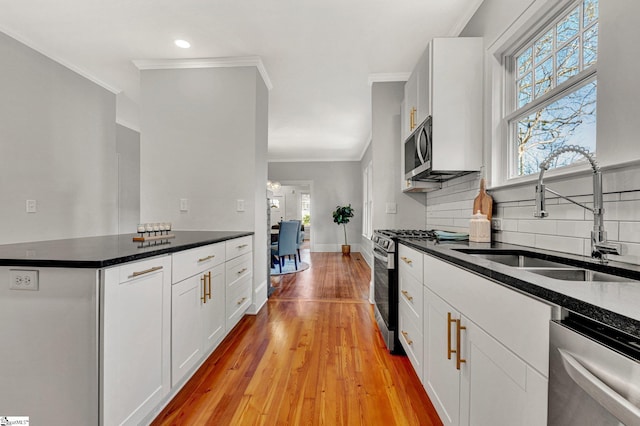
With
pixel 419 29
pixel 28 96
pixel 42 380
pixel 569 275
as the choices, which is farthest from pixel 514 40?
pixel 28 96

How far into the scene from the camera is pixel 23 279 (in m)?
1.11

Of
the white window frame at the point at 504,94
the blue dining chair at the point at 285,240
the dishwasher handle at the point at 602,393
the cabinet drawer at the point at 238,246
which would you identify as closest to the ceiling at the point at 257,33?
the white window frame at the point at 504,94

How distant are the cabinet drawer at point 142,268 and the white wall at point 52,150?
2.26m

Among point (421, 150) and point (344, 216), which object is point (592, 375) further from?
point (344, 216)

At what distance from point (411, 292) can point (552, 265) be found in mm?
809

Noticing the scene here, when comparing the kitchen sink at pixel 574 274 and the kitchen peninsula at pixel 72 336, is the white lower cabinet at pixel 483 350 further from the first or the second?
the kitchen peninsula at pixel 72 336

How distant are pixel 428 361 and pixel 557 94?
1.55 m

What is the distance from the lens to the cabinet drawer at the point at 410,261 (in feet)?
5.64

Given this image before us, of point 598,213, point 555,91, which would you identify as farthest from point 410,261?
point 555,91

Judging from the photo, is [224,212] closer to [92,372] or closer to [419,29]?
[92,372]

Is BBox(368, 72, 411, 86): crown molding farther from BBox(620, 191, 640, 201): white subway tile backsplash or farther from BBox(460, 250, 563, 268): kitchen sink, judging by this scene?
BBox(620, 191, 640, 201): white subway tile backsplash

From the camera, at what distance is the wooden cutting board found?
196 cm

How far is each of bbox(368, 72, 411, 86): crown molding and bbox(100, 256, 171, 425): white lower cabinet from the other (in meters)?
2.95

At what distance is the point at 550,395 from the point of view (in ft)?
2.16
